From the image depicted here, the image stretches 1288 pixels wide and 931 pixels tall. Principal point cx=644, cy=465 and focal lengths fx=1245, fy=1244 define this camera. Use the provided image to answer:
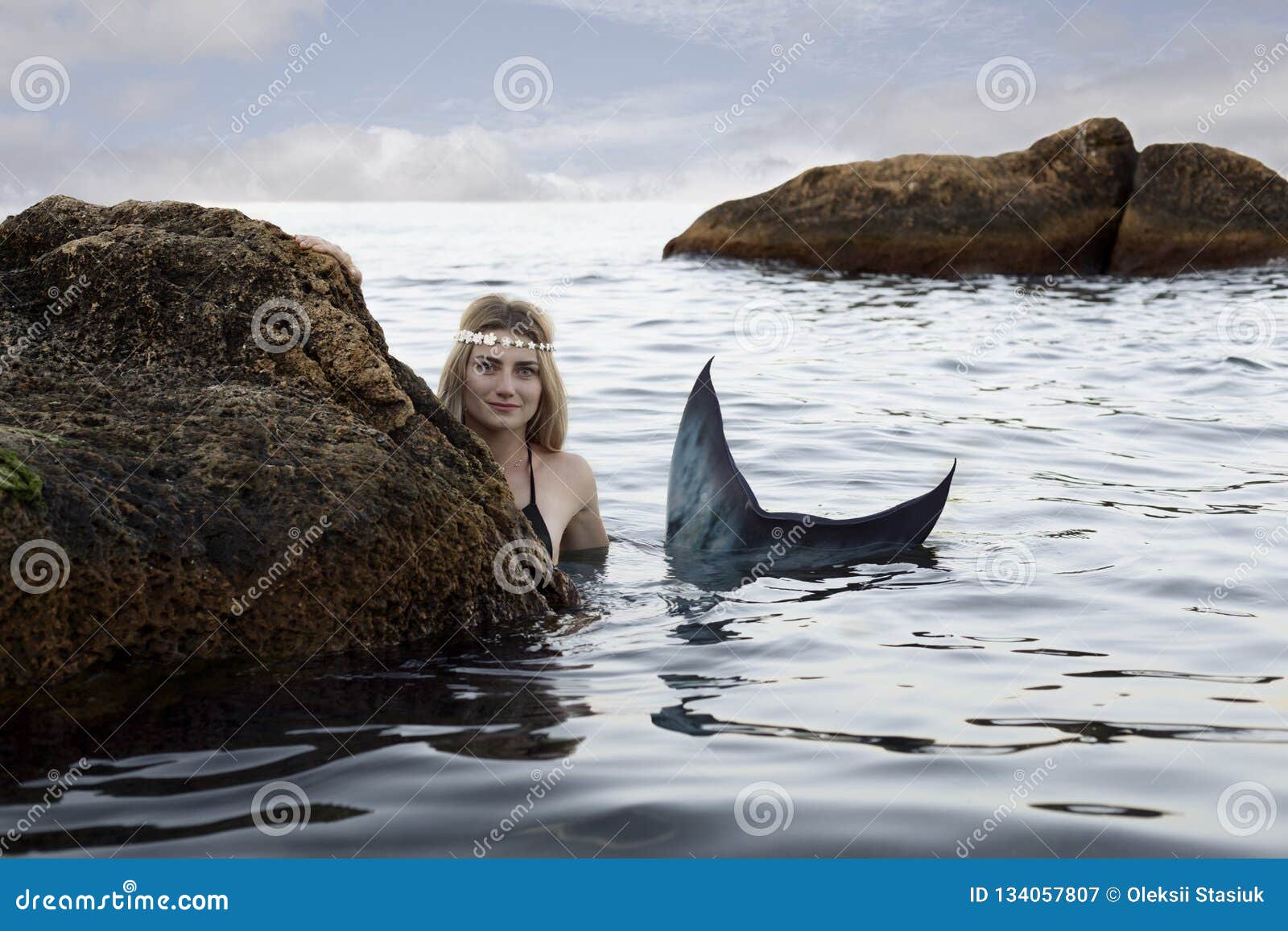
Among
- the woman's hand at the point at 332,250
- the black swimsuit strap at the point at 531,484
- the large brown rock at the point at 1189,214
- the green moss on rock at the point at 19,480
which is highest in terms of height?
the large brown rock at the point at 1189,214

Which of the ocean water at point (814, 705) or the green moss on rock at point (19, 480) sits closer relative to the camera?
the ocean water at point (814, 705)

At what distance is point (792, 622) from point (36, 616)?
2.38 meters

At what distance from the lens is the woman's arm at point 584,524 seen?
5598 millimetres

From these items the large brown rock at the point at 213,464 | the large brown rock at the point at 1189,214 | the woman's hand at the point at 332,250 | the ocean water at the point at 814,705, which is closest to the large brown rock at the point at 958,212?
the large brown rock at the point at 1189,214

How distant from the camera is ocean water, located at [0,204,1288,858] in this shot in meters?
2.68

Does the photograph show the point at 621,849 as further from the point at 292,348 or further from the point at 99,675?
the point at 292,348

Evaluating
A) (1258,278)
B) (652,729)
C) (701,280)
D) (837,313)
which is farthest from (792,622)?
(1258,278)

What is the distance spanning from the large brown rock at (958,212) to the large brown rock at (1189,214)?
0.35 meters

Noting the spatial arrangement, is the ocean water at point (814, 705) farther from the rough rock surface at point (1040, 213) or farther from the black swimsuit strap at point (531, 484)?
the rough rock surface at point (1040, 213)

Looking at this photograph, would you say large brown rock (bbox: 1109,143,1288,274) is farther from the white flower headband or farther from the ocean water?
the white flower headband

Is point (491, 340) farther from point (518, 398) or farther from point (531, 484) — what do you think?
point (531, 484)

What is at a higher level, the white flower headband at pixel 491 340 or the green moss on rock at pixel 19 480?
the white flower headband at pixel 491 340

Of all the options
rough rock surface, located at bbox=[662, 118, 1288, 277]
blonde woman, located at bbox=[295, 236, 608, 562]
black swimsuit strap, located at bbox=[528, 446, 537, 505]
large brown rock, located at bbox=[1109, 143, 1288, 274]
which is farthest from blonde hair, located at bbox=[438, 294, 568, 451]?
large brown rock, located at bbox=[1109, 143, 1288, 274]

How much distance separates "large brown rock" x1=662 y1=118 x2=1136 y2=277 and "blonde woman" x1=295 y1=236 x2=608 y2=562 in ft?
47.0
